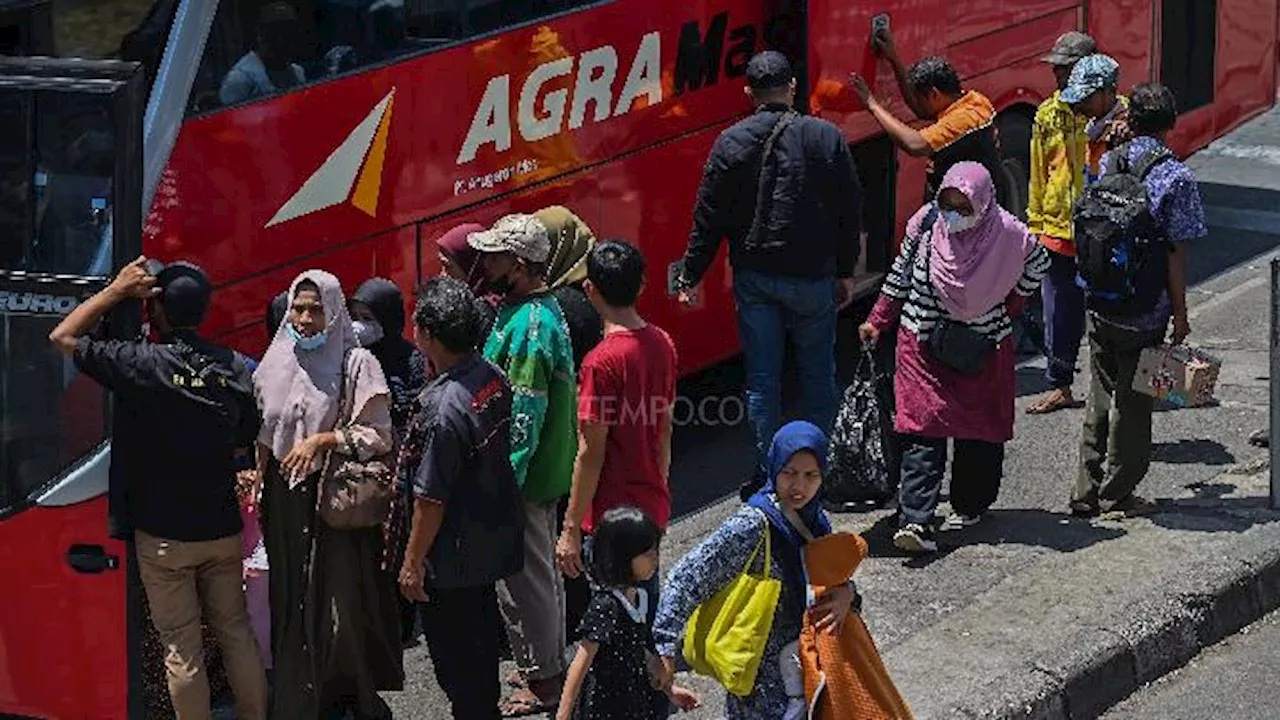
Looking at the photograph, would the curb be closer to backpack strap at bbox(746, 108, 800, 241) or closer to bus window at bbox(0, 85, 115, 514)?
backpack strap at bbox(746, 108, 800, 241)

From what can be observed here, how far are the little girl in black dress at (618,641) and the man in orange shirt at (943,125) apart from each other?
3.97m

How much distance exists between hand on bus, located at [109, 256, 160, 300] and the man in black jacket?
118 inches

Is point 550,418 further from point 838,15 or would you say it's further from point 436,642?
point 838,15

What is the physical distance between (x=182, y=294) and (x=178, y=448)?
0.46m

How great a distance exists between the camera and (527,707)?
28.6 ft

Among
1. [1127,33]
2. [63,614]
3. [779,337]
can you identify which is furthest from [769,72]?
[1127,33]

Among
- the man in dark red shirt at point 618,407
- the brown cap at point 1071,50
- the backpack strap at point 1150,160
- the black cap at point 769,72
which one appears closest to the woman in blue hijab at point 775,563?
the man in dark red shirt at point 618,407

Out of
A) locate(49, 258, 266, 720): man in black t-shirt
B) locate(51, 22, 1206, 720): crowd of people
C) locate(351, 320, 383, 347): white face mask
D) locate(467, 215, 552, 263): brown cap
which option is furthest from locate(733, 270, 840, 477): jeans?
locate(49, 258, 266, 720): man in black t-shirt

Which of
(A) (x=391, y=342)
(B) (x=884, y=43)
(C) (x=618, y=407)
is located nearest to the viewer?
(C) (x=618, y=407)

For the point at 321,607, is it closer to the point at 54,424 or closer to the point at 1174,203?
the point at 54,424

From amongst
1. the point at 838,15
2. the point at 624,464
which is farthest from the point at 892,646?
the point at 838,15

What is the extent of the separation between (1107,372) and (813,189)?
1437mm

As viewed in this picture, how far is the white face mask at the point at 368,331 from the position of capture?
27.5ft

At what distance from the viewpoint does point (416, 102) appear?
9.90 metres
